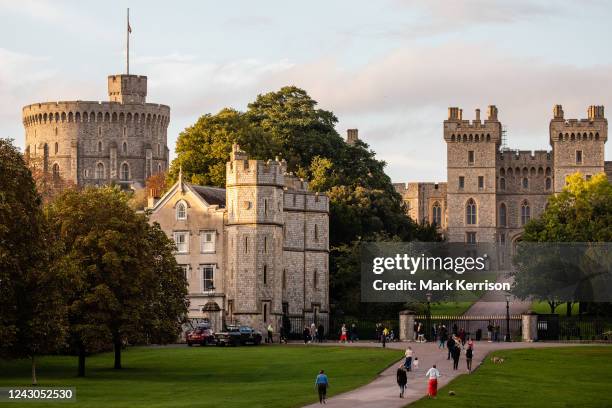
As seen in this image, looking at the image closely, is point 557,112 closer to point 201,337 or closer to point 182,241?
point 182,241

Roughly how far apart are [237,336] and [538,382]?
969 inches

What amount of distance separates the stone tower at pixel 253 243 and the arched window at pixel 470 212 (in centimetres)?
7538

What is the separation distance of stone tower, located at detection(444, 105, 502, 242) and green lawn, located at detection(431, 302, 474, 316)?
48050 millimetres

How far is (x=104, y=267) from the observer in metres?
69.8

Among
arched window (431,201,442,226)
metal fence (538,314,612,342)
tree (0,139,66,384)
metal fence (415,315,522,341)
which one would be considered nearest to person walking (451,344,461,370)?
tree (0,139,66,384)

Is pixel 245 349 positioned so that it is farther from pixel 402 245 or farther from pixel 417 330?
pixel 402 245

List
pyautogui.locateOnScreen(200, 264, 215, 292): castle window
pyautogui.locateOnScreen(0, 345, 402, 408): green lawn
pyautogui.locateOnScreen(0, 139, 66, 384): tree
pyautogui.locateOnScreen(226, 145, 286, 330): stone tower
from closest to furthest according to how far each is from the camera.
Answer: pyautogui.locateOnScreen(0, 345, 402, 408): green lawn, pyautogui.locateOnScreen(0, 139, 66, 384): tree, pyautogui.locateOnScreen(226, 145, 286, 330): stone tower, pyautogui.locateOnScreen(200, 264, 215, 292): castle window

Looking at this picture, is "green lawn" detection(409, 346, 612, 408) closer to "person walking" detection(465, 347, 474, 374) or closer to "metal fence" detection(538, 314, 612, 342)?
"person walking" detection(465, 347, 474, 374)

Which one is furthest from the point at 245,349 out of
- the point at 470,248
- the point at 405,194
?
the point at 405,194

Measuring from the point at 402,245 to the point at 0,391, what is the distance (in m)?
46.7

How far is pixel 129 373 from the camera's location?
227 ft

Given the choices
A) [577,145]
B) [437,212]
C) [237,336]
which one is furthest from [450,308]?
[437,212]

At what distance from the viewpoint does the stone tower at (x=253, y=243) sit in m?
90.6

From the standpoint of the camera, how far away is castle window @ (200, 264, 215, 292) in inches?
3652
